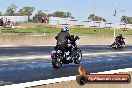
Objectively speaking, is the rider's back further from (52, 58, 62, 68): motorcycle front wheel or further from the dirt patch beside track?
the dirt patch beside track

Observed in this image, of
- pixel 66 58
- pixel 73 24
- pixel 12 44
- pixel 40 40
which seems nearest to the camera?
pixel 66 58

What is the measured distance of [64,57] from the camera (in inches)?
837

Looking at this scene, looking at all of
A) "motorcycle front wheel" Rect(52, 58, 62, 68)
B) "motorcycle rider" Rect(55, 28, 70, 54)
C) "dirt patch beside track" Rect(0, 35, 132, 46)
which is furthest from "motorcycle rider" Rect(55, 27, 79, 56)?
"dirt patch beside track" Rect(0, 35, 132, 46)

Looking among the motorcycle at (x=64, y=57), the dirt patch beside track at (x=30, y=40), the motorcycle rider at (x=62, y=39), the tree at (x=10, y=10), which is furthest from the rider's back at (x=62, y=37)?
the tree at (x=10, y=10)

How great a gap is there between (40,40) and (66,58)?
21591 millimetres

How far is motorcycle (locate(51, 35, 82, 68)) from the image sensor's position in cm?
2066

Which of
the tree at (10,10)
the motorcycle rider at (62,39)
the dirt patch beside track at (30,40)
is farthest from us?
the tree at (10,10)

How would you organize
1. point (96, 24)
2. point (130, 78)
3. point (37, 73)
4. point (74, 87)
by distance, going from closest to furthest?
point (74, 87) → point (130, 78) → point (37, 73) → point (96, 24)

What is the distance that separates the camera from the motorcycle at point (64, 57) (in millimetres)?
20656

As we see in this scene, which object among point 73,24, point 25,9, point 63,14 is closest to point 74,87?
point 73,24

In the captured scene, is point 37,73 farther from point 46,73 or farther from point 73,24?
point 73,24

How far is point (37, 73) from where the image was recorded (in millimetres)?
17672

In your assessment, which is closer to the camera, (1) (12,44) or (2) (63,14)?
(1) (12,44)

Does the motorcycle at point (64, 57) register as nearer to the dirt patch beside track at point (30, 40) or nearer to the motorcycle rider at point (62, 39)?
the motorcycle rider at point (62, 39)
